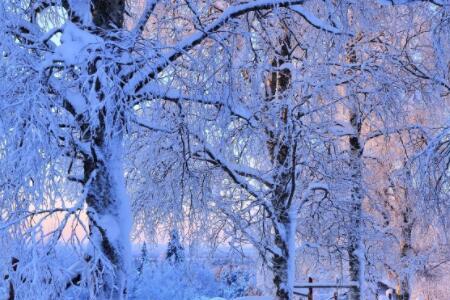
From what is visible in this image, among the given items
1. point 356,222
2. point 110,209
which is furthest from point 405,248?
point 110,209

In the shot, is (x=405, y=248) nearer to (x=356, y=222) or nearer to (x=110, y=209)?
(x=356, y=222)

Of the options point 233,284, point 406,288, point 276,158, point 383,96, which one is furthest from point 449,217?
point 233,284

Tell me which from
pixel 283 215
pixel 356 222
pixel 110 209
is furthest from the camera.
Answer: pixel 356 222

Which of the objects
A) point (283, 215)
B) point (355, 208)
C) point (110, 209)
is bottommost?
point (110, 209)

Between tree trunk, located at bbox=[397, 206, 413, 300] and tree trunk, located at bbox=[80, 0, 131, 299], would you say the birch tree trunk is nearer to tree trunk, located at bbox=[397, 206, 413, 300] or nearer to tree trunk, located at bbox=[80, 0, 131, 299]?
tree trunk, located at bbox=[397, 206, 413, 300]

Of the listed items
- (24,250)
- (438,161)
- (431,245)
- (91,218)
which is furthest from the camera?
(431,245)

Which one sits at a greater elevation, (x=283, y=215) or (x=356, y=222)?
(x=356, y=222)

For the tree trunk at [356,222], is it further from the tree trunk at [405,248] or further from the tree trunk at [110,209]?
the tree trunk at [110,209]

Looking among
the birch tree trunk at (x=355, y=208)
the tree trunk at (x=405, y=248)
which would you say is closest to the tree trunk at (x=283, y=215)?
the birch tree trunk at (x=355, y=208)

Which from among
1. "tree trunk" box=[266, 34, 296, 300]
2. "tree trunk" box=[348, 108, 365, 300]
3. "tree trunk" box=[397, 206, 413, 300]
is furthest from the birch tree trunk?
"tree trunk" box=[397, 206, 413, 300]

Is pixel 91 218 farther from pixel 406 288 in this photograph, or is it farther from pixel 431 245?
pixel 431 245

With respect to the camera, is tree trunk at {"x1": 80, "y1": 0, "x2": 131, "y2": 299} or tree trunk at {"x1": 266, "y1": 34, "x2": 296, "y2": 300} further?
tree trunk at {"x1": 266, "y1": 34, "x2": 296, "y2": 300}

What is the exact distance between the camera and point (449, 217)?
7.11 m

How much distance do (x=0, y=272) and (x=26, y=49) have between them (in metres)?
1.70
